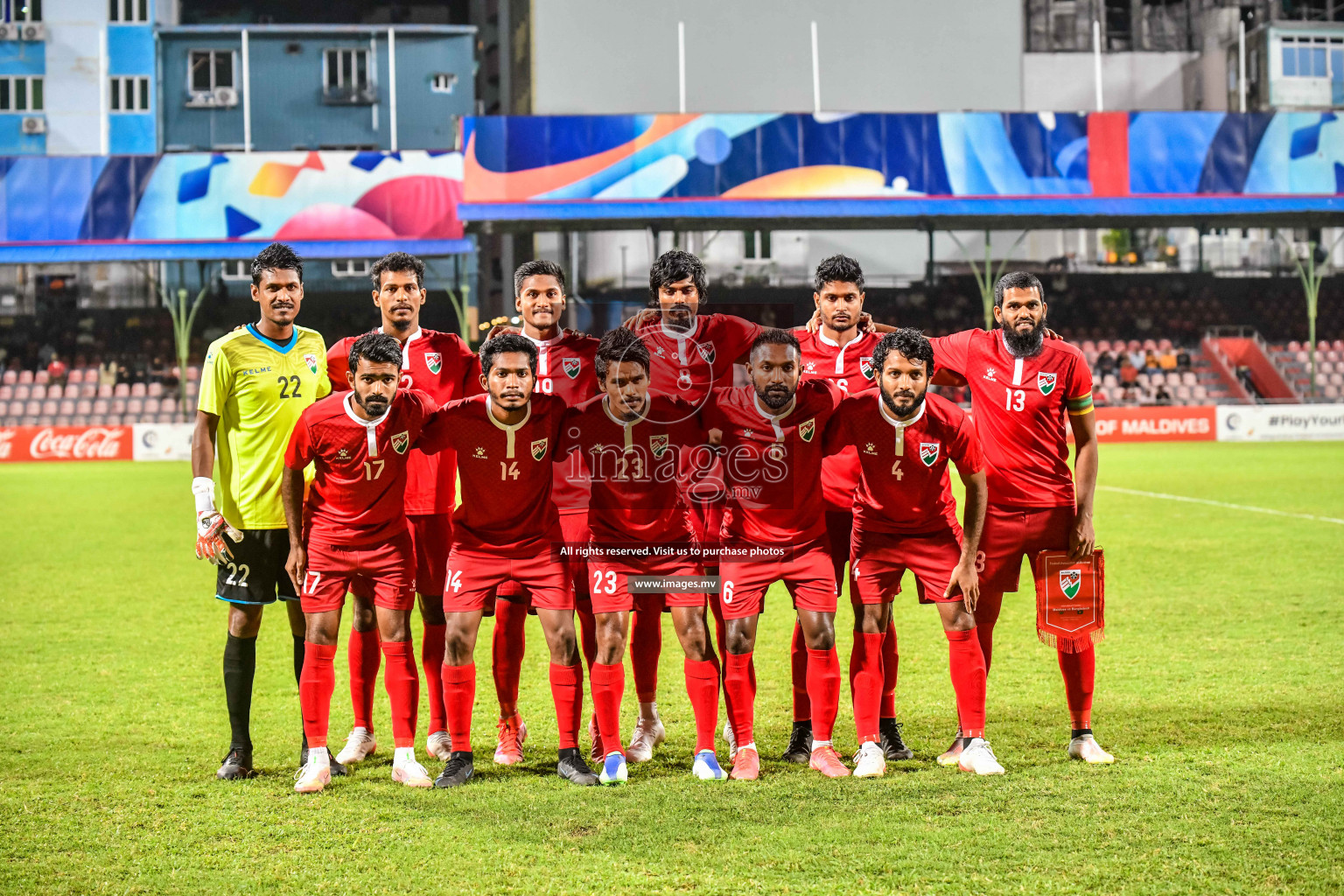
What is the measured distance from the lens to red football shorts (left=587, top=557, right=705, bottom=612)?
488 cm

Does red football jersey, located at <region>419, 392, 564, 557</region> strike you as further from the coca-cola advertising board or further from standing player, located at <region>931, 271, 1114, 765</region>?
the coca-cola advertising board

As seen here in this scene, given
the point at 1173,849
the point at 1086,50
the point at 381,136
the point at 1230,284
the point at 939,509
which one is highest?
the point at 1086,50

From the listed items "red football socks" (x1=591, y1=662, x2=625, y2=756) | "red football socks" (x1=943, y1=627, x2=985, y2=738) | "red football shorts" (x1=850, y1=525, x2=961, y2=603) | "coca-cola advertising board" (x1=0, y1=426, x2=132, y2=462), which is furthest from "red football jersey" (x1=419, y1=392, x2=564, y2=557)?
"coca-cola advertising board" (x1=0, y1=426, x2=132, y2=462)

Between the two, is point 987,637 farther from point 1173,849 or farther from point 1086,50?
point 1086,50

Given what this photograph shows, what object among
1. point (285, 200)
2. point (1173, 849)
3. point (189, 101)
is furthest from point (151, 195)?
point (1173, 849)

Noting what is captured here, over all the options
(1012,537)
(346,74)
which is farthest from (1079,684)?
(346,74)

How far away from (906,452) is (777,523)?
0.60m

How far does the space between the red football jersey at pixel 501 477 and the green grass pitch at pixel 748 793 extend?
3.16 feet

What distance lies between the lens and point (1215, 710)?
5.74 metres

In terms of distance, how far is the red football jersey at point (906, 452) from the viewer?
4938mm

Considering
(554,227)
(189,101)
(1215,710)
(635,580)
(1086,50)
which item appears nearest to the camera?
(635,580)

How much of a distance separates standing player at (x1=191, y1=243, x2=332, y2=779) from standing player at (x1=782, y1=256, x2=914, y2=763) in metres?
2.14

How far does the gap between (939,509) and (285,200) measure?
28571 millimetres

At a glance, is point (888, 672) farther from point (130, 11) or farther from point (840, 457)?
point (130, 11)
